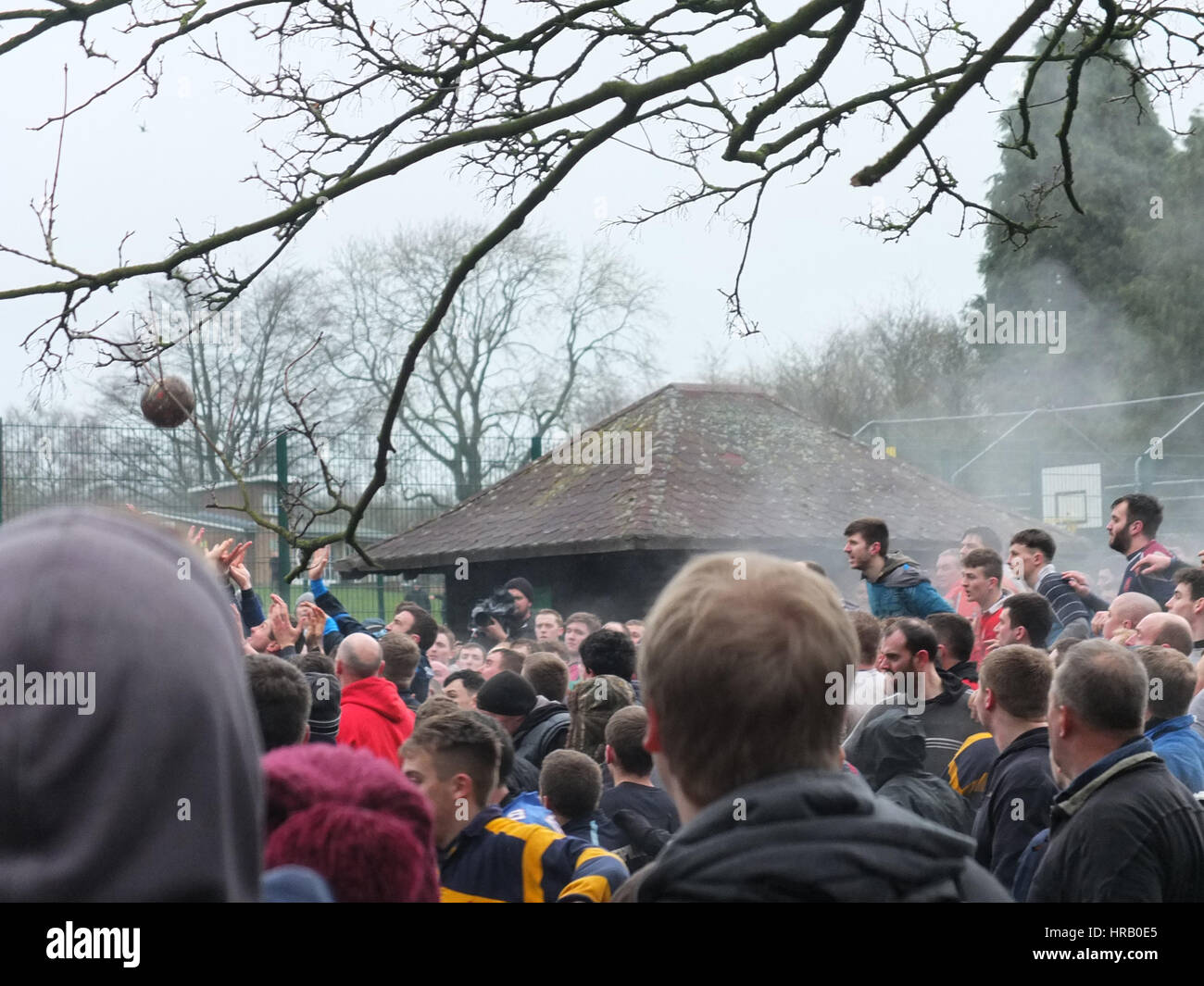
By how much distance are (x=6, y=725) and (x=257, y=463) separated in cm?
1572

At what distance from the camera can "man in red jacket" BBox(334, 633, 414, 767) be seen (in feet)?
18.0

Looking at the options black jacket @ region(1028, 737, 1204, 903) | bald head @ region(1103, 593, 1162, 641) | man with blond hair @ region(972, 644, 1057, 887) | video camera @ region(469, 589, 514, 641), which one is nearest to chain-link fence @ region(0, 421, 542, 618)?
video camera @ region(469, 589, 514, 641)

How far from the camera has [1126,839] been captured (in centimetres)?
338

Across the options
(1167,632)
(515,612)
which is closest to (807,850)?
(1167,632)

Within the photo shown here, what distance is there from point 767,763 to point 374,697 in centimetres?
404

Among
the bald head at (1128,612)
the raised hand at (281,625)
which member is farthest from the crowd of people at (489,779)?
the raised hand at (281,625)

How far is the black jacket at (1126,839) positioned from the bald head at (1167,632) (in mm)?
→ 1888

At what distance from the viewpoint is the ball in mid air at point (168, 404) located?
6.21m

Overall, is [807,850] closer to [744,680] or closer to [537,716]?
[744,680]

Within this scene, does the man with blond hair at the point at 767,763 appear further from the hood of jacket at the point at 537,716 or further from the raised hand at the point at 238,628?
the hood of jacket at the point at 537,716

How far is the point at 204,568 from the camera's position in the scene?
3.80 feet

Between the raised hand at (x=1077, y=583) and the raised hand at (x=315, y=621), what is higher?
the raised hand at (x=1077, y=583)

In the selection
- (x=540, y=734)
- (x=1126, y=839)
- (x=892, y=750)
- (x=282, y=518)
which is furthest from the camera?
(x=282, y=518)
